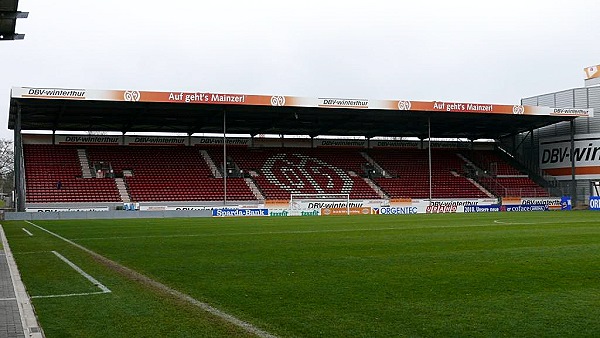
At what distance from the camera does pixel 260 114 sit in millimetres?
47938

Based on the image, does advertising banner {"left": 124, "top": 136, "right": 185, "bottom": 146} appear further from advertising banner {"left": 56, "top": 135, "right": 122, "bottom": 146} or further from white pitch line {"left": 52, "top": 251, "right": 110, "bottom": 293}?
white pitch line {"left": 52, "top": 251, "right": 110, "bottom": 293}

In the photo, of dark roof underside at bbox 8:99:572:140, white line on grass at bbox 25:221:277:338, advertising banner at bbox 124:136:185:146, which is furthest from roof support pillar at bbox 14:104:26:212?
white line on grass at bbox 25:221:277:338

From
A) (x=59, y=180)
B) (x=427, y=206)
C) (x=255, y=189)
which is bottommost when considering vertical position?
(x=427, y=206)

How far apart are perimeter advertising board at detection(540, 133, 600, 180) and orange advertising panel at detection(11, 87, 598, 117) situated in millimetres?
4137

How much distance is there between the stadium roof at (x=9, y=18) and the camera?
11.9 meters

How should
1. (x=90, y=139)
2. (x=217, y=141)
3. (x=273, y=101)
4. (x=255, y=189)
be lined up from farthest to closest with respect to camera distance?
(x=217, y=141) < (x=90, y=139) < (x=255, y=189) < (x=273, y=101)

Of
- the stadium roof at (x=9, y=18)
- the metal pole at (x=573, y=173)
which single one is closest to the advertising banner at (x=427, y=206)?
the metal pole at (x=573, y=173)

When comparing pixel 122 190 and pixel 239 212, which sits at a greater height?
pixel 122 190

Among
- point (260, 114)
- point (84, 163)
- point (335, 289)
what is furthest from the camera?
point (84, 163)

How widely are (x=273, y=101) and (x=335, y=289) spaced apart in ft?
112

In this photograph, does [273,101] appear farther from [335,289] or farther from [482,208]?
[335,289]

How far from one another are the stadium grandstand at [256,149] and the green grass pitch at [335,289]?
88.4ft

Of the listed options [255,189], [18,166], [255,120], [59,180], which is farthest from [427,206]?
[18,166]

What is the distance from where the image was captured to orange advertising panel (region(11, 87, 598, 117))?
39.1m
